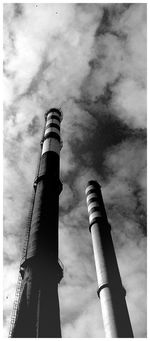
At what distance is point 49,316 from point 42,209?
5524 mm

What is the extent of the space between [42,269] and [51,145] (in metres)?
9.61

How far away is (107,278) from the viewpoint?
16.5 metres

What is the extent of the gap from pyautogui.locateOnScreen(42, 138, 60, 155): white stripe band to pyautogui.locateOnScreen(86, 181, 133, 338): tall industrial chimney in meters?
4.88

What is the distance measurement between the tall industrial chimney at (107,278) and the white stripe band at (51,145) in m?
4.88

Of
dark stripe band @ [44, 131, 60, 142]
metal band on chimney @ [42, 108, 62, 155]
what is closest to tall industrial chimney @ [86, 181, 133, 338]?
metal band on chimney @ [42, 108, 62, 155]

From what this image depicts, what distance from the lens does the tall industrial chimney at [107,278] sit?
1458 centimetres

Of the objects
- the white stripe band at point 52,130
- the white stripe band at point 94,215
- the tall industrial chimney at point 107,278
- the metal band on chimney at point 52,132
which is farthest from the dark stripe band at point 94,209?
the white stripe band at point 52,130

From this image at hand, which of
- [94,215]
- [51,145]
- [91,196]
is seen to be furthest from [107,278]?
[51,145]

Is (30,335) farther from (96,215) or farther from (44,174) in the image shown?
(96,215)

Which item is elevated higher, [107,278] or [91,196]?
[91,196]

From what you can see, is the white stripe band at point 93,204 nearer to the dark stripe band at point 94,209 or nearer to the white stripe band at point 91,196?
the dark stripe band at point 94,209

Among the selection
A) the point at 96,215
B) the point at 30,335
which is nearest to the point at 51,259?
the point at 30,335

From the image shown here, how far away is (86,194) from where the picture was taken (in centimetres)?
2347

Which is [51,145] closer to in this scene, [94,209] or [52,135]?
[52,135]
